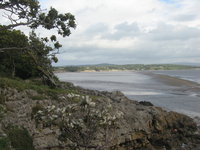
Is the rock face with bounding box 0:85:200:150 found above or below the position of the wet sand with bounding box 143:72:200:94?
above

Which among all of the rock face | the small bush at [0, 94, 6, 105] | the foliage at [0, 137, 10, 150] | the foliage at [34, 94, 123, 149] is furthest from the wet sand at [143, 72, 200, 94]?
the foliage at [34, 94, 123, 149]

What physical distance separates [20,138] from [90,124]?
645 centimetres

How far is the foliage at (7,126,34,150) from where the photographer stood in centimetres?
1174

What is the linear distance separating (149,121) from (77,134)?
1224 centimetres

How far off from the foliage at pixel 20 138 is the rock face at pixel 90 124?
193mm

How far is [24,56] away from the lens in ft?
84.2

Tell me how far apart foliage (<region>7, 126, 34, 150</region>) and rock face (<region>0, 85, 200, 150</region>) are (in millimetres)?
193

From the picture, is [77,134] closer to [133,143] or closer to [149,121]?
[133,143]

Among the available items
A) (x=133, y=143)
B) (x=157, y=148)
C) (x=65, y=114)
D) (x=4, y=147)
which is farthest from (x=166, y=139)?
(x=65, y=114)

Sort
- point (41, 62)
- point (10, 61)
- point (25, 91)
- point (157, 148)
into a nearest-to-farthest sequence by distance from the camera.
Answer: point (25, 91)
point (157, 148)
point (41, 62)
point (10, 61)

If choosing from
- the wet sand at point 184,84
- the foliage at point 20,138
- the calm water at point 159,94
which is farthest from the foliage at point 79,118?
the wet sand at point 184,84

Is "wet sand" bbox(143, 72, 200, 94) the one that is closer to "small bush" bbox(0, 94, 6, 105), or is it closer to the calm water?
the calm water

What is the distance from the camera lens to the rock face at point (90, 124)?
7.01 metres

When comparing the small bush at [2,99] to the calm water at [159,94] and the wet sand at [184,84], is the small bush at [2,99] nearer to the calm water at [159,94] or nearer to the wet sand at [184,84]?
the calm water at [159,94]
